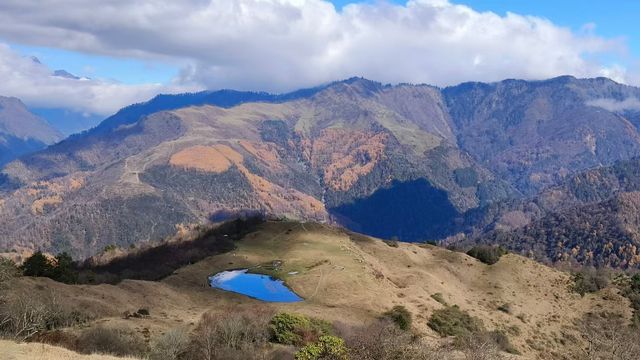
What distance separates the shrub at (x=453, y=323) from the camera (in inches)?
3214

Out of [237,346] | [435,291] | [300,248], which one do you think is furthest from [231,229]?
[237,346]

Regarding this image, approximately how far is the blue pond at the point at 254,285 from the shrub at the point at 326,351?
53305 millimetres

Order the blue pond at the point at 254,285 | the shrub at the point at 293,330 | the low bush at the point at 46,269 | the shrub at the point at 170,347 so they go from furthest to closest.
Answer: the blue pond at the point at 254,285, the low bush at the point at 46,269, the shrub at the point at 293,330, the shrub at the point at 170,347

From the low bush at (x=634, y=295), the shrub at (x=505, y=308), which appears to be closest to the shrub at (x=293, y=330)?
the shrub at (x=505, y=308)

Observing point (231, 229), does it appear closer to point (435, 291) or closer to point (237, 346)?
point (435, 291)

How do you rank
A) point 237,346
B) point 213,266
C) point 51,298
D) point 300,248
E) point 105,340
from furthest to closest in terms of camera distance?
point 300,248 < point 213,266 < point 51,298 < point 237,346 < point 105,340

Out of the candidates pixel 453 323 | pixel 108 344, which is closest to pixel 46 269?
pixel 108 344

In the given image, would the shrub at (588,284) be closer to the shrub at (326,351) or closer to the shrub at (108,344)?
the shrub at (326,351)

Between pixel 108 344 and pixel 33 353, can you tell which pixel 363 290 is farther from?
pixel 33 353

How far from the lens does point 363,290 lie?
92500 mm

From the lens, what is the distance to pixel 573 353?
89625 mm

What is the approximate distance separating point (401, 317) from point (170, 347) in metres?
38.9

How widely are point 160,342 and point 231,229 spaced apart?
128099mm

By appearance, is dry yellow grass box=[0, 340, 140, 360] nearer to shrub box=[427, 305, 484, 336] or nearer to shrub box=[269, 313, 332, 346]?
shrub box=[269, 313, 332, 346]
